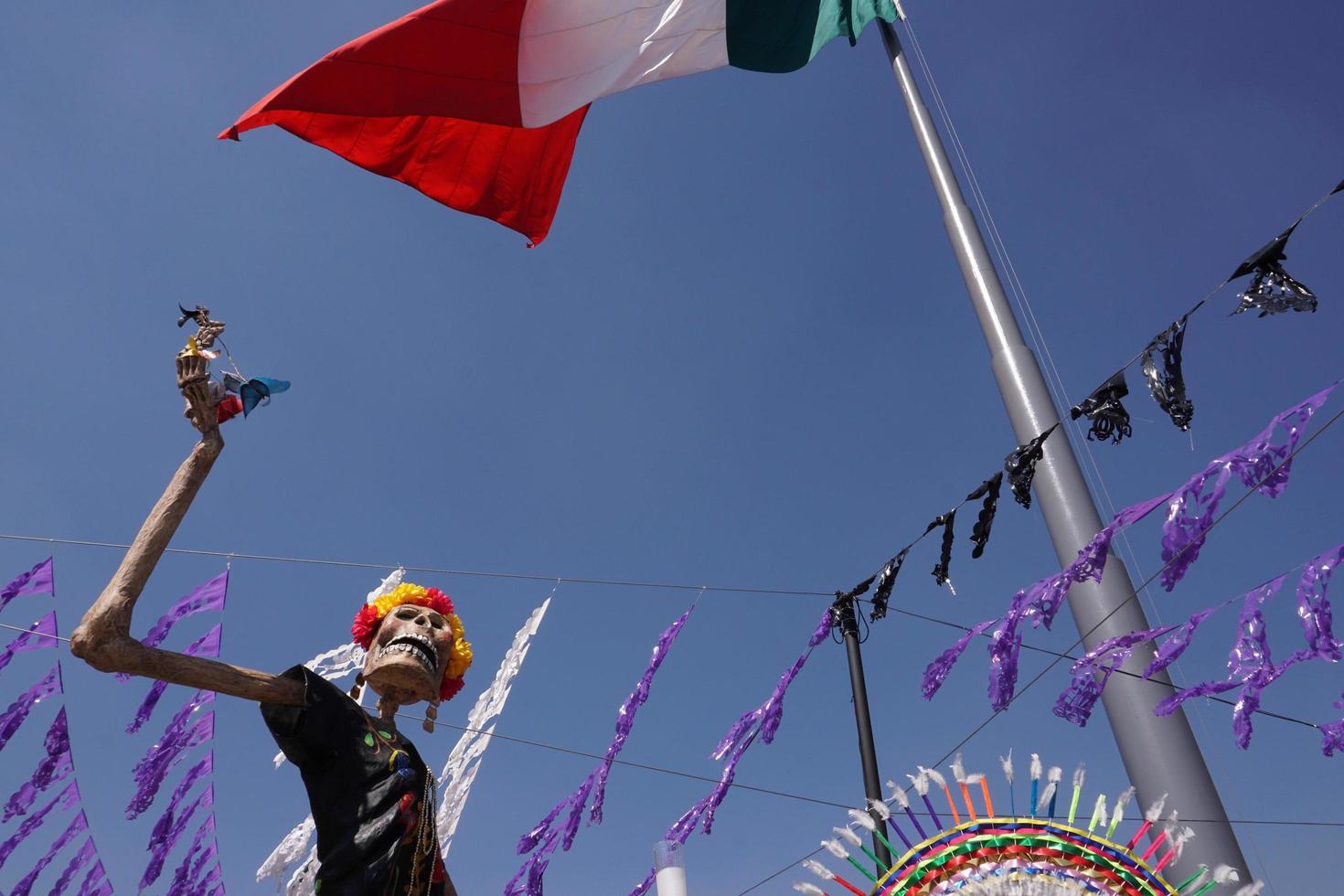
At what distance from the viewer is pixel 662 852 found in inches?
103

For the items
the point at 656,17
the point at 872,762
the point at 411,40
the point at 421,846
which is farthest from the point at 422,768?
the point at 656,17

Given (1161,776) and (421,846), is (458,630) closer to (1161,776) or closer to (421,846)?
(421,846)

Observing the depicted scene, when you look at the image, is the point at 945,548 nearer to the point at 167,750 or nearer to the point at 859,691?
the point at 859,691

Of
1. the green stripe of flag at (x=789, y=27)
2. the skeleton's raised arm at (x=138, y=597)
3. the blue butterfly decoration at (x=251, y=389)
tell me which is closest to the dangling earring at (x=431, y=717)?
the skeleton's raised arm at (x=138, y=597)

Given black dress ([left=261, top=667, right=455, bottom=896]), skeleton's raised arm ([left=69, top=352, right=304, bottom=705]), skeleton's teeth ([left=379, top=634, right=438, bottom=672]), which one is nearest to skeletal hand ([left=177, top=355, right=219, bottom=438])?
skeleton's raised arm ([left=69, top=352, right=304, bottom=705])

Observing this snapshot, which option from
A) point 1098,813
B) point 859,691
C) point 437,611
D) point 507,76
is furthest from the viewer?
point 859,691

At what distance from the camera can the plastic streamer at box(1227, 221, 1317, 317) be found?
3344mm

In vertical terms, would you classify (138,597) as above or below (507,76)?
below

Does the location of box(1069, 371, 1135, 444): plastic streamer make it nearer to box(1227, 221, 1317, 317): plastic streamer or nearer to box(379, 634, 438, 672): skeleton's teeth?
box(1227, 221, 1317, 317): plastic streamer

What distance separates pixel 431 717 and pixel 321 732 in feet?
2.64

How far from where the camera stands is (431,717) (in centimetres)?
387

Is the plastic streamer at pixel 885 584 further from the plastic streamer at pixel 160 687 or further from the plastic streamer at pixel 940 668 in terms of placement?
the plastic streamer at pixel 160 687

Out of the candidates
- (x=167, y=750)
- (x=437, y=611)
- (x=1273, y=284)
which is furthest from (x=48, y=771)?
(x=1273, y=284)

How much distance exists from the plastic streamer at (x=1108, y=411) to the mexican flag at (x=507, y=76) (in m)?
Result: 3.51
